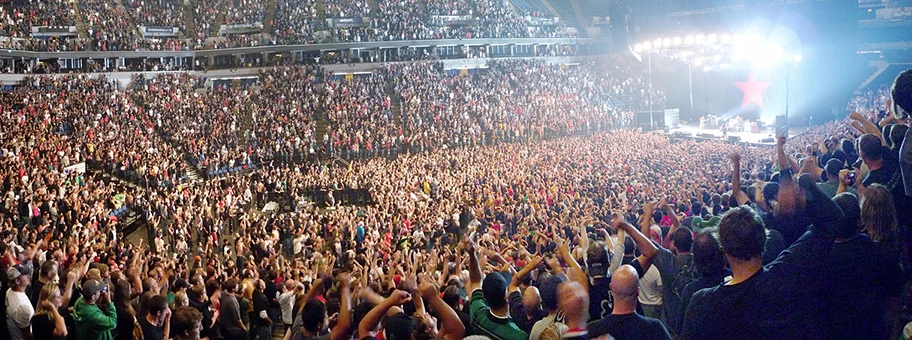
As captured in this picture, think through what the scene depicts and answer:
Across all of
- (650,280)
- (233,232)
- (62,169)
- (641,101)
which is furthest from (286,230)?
(641,101)

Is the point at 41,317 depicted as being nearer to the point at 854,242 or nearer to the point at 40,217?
the point at 854,242

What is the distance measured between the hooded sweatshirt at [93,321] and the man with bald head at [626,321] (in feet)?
12.6

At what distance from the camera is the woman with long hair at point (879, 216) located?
349 centimetres

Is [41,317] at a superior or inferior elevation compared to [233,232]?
superior

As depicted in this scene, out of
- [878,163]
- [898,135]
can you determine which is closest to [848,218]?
[878,163]

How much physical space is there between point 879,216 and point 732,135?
2907 centimetres

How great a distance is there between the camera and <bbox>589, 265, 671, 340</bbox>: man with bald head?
9.78 feet

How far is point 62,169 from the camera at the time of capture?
2066 cm

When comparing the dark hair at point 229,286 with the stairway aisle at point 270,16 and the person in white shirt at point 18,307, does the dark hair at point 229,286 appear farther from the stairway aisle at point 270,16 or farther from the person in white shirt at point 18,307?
the stairway aisle at point 270,16

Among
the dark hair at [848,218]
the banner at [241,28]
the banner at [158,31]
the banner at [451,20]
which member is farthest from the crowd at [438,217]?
the banner at [241,28]

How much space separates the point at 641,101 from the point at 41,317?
3894cm

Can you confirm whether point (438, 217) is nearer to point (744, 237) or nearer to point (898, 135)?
point (898, 135)

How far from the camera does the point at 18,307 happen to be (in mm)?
5789

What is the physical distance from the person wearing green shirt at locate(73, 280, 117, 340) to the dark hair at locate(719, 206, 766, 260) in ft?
14.5
